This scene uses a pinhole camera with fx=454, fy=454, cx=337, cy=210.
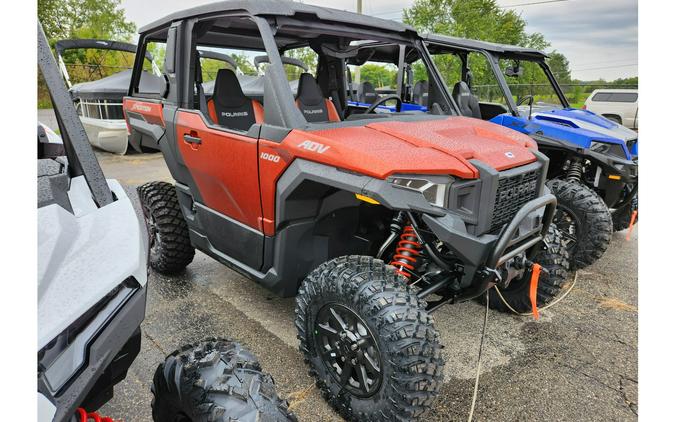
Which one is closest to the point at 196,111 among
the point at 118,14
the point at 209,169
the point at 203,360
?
the point at 209,169

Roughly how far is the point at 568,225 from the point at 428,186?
2682 millimetres

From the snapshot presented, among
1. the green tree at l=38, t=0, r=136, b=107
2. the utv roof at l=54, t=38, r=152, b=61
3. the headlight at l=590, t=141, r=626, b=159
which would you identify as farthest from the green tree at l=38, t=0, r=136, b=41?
the headlight at l=590, t=141, r=626, b=159

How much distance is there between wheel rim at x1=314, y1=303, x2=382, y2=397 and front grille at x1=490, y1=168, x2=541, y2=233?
812mm

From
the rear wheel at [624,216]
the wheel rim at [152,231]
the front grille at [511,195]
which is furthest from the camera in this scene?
the rear wheel at [624,216]

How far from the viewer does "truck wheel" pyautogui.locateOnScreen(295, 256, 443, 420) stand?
193 centimetres

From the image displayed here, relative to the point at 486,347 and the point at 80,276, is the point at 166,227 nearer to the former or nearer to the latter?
the point at 486,347

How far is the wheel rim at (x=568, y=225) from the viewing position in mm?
4055

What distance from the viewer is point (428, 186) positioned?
Result: 2.03 m

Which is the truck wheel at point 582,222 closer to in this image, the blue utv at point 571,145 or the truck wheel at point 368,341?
the blue utv at point 571,145

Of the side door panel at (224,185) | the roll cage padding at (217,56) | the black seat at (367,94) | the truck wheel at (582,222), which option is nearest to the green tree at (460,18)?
the black seat at (367,94)

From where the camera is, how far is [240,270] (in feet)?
9.77

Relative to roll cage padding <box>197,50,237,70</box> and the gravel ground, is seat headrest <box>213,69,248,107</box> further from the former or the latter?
roll cage padding <box>197,50,237,70</box>

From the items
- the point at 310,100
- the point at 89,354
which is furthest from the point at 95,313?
the point at 310,100

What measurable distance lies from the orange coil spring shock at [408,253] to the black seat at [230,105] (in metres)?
1.58
